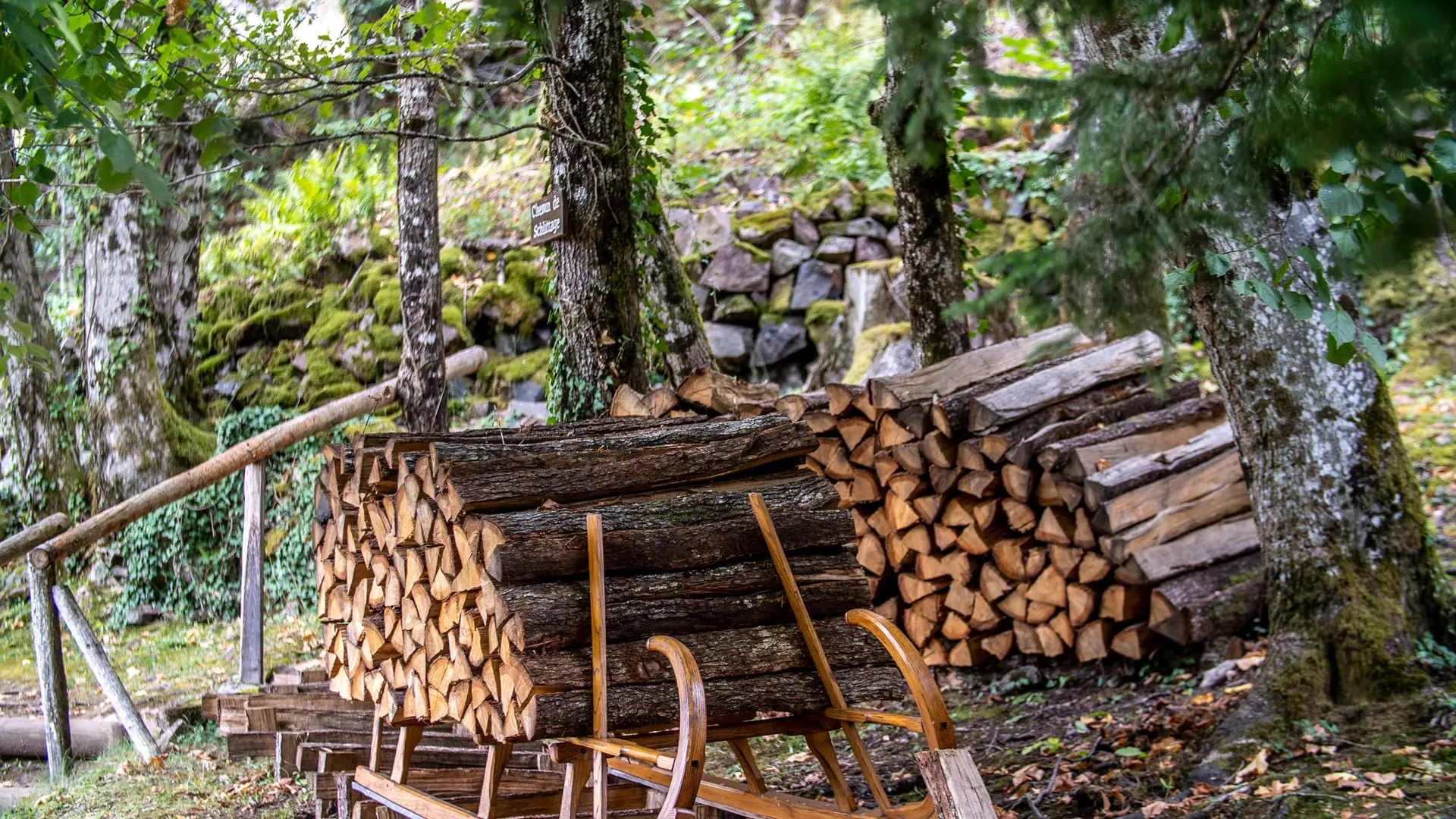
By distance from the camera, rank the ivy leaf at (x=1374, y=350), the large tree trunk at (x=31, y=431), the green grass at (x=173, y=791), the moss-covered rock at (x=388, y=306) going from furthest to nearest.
→ 1. the moss-covered rock at (x=388, y=306)
2. the large tree trunk at (x=31, y=431)
3. the green grass at (x=173, y=791)
4. the ivy leaf at (x=1374, y=350)

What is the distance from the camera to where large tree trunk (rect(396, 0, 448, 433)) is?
686cm

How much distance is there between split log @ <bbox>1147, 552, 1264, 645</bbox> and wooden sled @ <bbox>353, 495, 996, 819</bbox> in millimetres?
2623

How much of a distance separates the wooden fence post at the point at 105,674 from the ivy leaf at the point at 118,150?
13.7 ft

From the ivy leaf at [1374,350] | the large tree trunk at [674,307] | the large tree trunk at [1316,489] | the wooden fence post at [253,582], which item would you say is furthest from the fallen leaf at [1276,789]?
the wooden fence post at [253,582]

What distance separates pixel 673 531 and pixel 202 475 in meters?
3.70

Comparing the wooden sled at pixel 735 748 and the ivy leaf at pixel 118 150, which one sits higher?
the ivy leaf at pixel 118 150

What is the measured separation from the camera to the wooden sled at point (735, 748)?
110 inches

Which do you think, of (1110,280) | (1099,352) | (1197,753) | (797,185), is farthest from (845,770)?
(797,185)

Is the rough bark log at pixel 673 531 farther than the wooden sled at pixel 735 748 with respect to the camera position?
Yes

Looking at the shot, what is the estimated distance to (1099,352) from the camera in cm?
647

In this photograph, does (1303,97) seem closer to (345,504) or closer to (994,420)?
(345,504)

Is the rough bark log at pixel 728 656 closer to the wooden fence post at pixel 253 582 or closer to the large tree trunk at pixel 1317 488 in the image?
the large tree trunk at pixel 1317 488

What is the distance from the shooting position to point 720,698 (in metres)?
3.30

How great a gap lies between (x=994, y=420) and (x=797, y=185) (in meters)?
6.83
